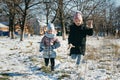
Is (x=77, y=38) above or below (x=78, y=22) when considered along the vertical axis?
below

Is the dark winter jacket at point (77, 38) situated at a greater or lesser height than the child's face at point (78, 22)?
lesser

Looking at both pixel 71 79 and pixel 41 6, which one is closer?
pixel 71 79

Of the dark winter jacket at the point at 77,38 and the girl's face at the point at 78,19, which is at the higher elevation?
the girl's face at the point at 78,19

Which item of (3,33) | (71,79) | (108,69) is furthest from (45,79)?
(3,33)

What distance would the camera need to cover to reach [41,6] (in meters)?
33.1

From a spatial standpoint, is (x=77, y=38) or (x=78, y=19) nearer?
(x=78, y=19)

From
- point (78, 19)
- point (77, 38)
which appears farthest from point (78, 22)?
point (77, 38)

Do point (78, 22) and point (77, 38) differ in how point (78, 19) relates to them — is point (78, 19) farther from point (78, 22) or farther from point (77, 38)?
point (77, 38)

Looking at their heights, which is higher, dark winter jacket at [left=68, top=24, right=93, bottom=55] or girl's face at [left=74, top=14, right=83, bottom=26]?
girl's face at [left=74, top=14, right=83, bottom=26]

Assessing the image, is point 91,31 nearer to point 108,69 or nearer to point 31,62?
point 108,69

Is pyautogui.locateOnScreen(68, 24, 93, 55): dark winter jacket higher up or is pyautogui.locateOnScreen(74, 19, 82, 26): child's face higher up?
pyautogui.locateOnScreen(74, 19, 82, 26): child's face

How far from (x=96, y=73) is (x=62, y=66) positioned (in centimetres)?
172

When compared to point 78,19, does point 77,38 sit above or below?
below

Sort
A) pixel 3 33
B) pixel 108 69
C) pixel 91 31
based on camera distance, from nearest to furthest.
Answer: pixel 91 31
pixel 108 69
pixel 3 33
